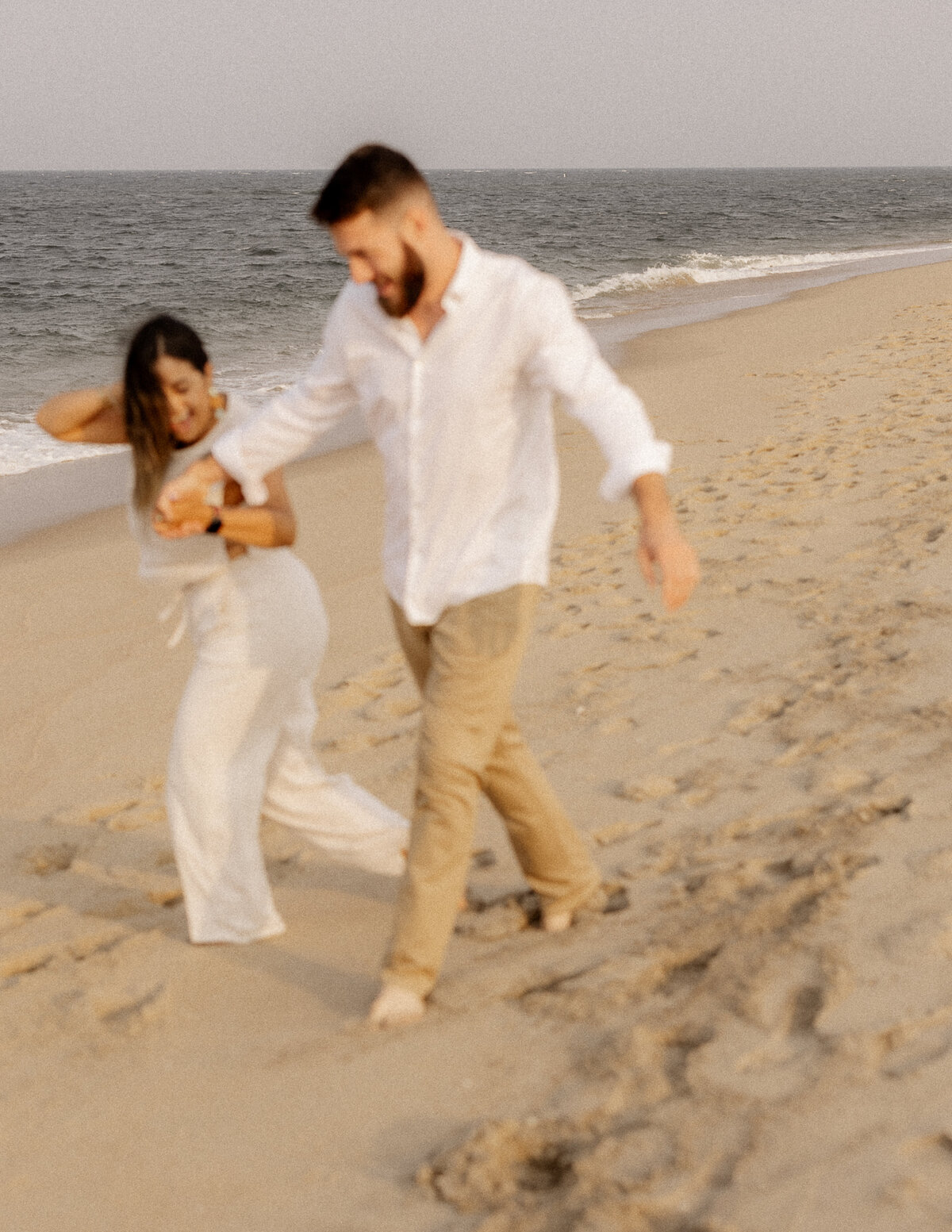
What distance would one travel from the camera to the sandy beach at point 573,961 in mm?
2215

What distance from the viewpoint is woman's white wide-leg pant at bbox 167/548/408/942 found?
10.2 ft

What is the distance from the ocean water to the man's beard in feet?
3.12

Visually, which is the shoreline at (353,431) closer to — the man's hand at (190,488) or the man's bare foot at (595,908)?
the man's hand at (190,488)

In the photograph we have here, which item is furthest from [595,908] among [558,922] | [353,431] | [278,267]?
[278,267]

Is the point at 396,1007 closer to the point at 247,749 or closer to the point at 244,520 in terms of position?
the point at 247,749

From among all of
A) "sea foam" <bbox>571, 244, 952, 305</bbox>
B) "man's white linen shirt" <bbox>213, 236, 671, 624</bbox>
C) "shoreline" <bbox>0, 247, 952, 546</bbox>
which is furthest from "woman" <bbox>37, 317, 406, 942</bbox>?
"sea foam" <bbox>571, 244, 952, 305</bbox>

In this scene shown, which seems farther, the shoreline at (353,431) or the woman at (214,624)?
the shoreline at (353,431)

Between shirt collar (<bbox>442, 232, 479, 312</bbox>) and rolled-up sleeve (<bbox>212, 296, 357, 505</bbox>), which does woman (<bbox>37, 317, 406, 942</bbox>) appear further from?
shirt collar (<bbox>442, 232, 479, 312</bbox>)

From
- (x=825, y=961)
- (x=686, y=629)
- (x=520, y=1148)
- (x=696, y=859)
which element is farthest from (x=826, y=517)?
(x=520, y=1148)

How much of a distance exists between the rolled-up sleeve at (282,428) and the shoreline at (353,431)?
5.57m

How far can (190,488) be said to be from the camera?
285cm

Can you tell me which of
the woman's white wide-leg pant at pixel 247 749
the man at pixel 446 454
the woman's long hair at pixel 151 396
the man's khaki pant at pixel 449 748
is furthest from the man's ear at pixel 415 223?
the woman's white wide-leg pant at pixel 247 749

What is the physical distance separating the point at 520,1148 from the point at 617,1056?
30 centimetres

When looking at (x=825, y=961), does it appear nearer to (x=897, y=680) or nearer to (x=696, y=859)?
(x=696, y=859)
